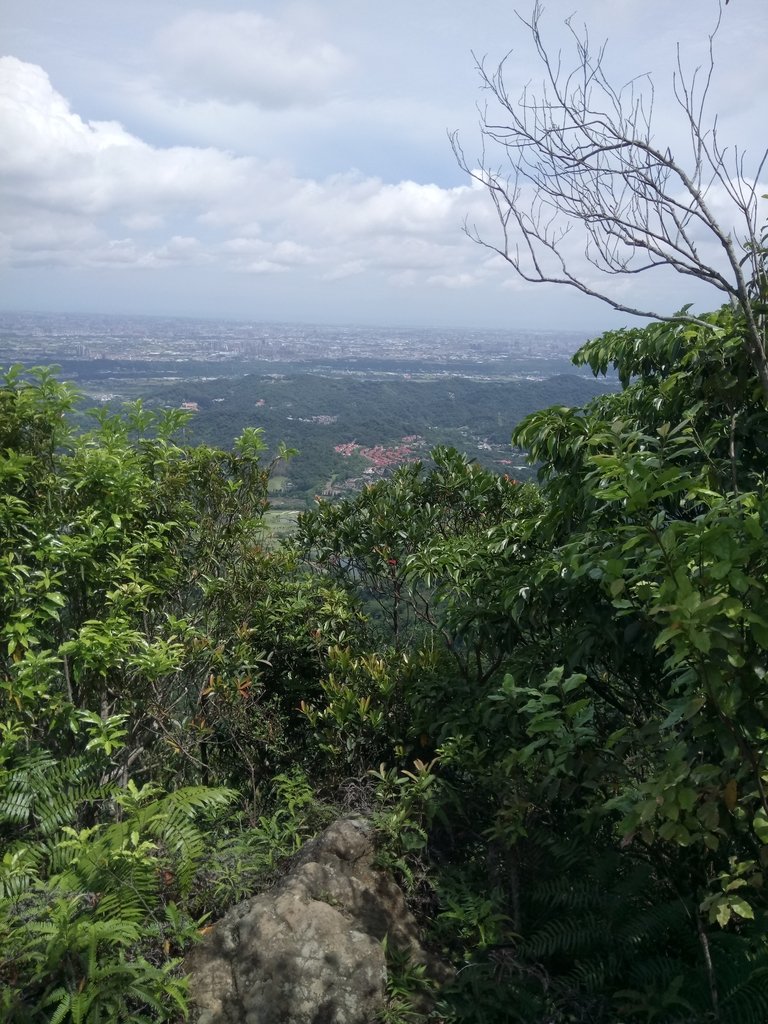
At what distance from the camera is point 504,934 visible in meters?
3.25

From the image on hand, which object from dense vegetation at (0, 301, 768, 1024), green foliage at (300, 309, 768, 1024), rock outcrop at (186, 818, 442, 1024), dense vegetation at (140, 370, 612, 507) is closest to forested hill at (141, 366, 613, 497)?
dense vegetation at (140, 370, 612, 507)

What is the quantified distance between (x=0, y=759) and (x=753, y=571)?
3502 mm

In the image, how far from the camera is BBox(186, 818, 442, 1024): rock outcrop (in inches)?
112

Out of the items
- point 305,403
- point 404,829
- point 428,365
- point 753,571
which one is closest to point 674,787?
point 753,571

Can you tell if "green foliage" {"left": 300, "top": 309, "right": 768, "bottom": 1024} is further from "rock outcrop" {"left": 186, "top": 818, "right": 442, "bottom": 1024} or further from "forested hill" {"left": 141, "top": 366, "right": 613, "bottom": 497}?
"forested hill" {"left": 141, "top": 366, "right": 613, "bottom": 497}

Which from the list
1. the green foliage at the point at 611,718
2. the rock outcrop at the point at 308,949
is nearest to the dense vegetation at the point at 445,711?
the green foliage at the point at 611,718

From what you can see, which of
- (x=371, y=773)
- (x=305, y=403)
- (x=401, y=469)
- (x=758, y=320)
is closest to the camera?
(x=758, y=320)

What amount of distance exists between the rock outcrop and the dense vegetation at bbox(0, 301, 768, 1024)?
15 cm

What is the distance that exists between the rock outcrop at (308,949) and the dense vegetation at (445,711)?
0.49 ft

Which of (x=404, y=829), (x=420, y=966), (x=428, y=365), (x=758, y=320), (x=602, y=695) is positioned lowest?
(x=420, y=966)

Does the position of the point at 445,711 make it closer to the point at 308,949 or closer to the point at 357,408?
the point at 308,949

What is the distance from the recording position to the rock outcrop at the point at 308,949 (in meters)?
2.86

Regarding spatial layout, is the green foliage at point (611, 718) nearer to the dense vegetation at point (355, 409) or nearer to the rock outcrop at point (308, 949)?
the rock outcrop at point (308, 949)

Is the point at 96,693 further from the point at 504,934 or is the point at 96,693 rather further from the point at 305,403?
the point at 305,403
